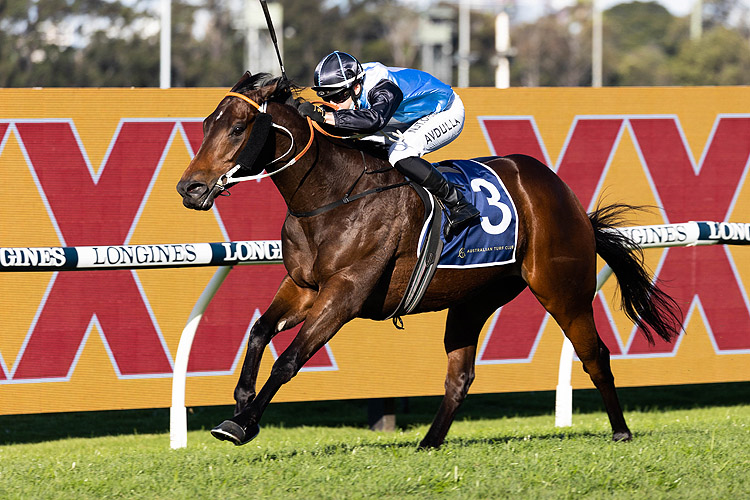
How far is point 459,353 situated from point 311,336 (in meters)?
1.23

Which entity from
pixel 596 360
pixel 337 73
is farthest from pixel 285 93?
pixel 596 360

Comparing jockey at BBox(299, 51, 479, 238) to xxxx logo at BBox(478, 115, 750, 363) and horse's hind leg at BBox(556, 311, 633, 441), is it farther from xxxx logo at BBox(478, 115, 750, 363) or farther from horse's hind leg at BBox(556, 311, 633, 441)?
xxxx logo at BBox(478, 115, 750, 363)

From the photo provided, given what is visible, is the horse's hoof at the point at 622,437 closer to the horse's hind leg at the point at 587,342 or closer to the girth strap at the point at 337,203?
the horse's hind leg at the point at 587,342

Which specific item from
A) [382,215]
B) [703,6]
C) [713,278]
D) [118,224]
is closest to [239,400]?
[382,215]

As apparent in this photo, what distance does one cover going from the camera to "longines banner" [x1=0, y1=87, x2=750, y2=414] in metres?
6.27

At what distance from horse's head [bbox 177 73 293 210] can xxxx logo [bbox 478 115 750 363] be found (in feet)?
9.14

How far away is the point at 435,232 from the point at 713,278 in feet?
10.7

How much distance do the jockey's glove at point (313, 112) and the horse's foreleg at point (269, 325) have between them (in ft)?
2.34

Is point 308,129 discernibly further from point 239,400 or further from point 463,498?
point 463,498

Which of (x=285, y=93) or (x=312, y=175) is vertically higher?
(x=285, y=93)

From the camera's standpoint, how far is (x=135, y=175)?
6445 mm

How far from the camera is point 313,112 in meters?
4.55

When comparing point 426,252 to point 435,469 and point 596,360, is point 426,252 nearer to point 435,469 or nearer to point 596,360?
point 435,469

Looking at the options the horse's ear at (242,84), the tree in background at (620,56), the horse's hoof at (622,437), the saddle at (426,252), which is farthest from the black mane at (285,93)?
the tree in background at (620,56)
